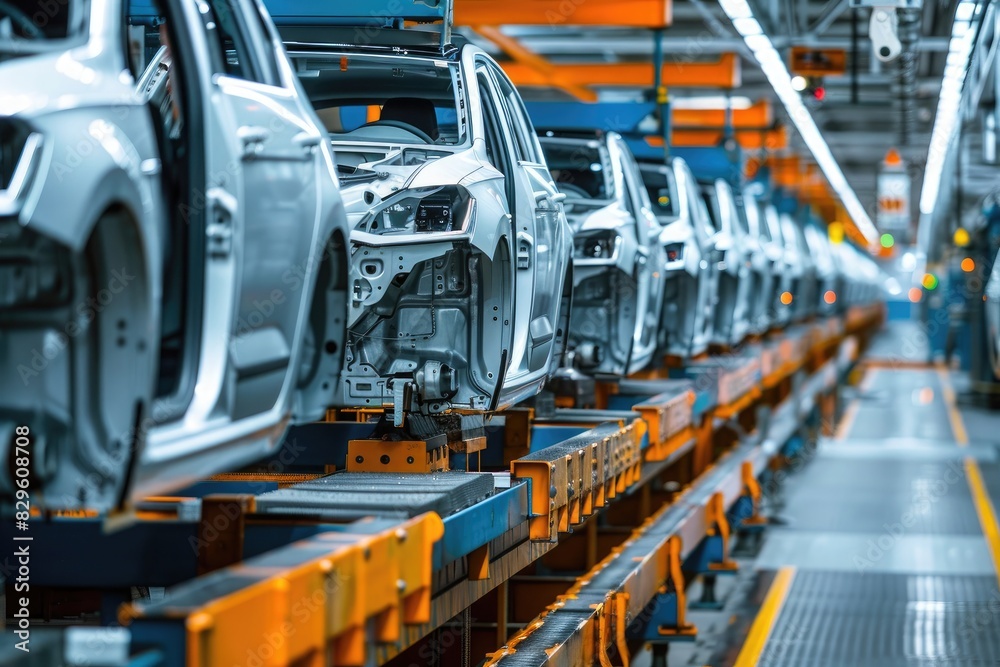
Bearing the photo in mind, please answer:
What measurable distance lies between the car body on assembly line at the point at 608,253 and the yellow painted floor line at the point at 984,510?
3.07 meters

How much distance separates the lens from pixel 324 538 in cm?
340

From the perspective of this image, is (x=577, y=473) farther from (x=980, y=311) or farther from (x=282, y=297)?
(x=980, y=311)

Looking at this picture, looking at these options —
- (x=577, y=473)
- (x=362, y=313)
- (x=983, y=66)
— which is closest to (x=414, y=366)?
(x=362, y=313)

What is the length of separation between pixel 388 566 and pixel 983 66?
10377 mm

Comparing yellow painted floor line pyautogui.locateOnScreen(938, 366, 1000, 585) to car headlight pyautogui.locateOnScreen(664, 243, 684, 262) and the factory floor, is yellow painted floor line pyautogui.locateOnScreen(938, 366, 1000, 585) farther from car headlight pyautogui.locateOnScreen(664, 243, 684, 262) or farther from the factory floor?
car headlight pyautogui.locateOnScreen(664, 243, 684, 262)

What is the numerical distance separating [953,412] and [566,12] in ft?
43.9

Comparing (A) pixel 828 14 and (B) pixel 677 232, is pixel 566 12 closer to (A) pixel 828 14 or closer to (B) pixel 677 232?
(B) pixel 677 232

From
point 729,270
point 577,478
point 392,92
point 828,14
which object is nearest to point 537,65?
point 828,14

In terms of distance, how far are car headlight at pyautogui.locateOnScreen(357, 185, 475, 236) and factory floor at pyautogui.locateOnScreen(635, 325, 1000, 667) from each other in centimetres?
321

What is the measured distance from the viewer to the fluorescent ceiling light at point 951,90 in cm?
1243

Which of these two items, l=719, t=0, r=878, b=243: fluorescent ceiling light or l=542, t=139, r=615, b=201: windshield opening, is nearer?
l=542, t=139, r=615, b=201: windshield opening

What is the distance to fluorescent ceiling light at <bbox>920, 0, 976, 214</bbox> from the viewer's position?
12.4 metres

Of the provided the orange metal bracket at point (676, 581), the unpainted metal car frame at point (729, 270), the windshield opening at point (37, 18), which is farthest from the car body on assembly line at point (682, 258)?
the windshield opening at point (37, 18)

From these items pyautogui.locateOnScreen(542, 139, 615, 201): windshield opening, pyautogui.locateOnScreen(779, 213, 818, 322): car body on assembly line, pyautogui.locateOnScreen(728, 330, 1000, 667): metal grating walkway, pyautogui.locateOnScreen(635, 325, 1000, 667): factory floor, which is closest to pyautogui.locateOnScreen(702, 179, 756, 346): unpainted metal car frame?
pyautogui.locateOnScreen(635, 325, 1000, 667): factory floor
